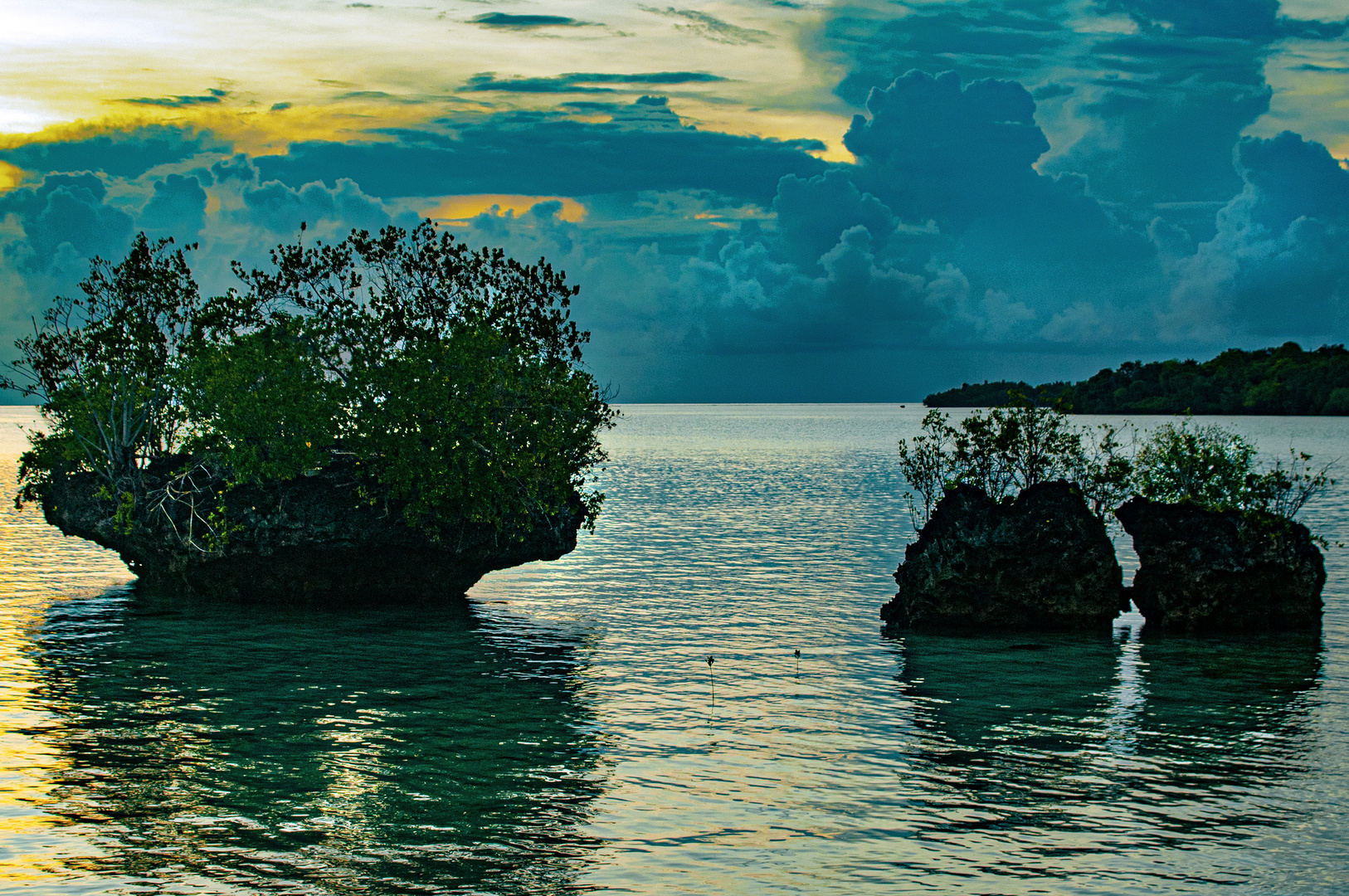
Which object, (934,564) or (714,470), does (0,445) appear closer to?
(714,470)

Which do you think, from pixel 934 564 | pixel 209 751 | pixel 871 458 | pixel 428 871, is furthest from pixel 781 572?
pixel 871 458

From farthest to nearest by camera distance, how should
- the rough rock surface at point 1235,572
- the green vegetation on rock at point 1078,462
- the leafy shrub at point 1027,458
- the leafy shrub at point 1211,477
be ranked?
the leafy shrub at point 1027,458 → the green vegetation on rock at point 1078,462 → the leafy shrub at point 1211,477 → the rough rock surface at point 1235,572

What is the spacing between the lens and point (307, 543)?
31250 millimetres

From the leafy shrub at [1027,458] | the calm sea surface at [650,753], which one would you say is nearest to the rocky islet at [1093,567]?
the calm sea surface at [650,753]

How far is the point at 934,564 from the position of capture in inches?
1133

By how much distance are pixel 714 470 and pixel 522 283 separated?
224 ft

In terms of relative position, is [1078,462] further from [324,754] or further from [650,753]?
[324,754]

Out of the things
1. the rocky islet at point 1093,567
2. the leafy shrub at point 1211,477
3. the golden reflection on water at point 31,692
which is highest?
the leafy shrub at point 1211,477

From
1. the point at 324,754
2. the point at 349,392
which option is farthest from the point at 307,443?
the point at 324,754

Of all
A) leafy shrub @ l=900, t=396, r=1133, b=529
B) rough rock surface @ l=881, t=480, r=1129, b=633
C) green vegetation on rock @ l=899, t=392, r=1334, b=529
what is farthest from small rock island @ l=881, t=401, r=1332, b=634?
leafy shrub @ l=900, t=396, r=1133, b=529

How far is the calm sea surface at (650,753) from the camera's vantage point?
13039mm

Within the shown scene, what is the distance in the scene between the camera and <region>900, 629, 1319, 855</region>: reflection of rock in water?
1481cm

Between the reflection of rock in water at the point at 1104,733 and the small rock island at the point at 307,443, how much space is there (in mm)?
12266

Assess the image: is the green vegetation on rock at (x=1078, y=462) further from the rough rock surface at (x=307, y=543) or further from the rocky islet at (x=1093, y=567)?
the rough rock surface at (x=307, y=543)
